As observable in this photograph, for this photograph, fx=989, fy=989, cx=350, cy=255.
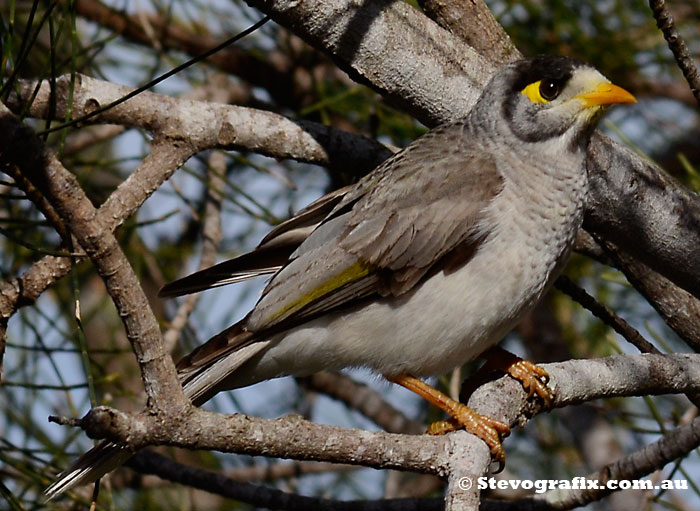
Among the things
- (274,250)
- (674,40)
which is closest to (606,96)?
(674,40)

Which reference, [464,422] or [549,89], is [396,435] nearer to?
[464,422]

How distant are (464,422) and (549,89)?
4.71 ft

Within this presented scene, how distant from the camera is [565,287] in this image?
13.8 feet

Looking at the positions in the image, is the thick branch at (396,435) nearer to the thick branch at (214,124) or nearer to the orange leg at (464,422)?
the orange leg at (464,422)

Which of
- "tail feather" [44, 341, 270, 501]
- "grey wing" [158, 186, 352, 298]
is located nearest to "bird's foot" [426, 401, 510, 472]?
"tail feather" [44, 341, 270, 501]

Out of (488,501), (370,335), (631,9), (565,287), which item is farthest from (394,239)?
(631,9)

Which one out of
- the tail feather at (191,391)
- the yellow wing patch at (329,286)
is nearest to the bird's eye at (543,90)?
the yellow wing patch at (329,286)

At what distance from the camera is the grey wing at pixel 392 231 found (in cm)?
388

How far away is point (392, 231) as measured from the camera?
157 inches

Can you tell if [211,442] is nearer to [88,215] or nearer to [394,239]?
[88,215]

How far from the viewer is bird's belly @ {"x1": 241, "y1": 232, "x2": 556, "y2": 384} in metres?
3.75

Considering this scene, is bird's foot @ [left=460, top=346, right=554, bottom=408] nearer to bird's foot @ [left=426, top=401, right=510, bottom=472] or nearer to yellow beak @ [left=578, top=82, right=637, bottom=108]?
bird's foot @ [left=426, top=401, right=510, bottom=472]

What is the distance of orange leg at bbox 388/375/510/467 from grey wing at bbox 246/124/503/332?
1.54 ft

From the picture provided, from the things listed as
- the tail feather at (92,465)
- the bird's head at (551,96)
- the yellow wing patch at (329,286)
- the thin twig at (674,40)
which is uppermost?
the bird's head at (551,96)
